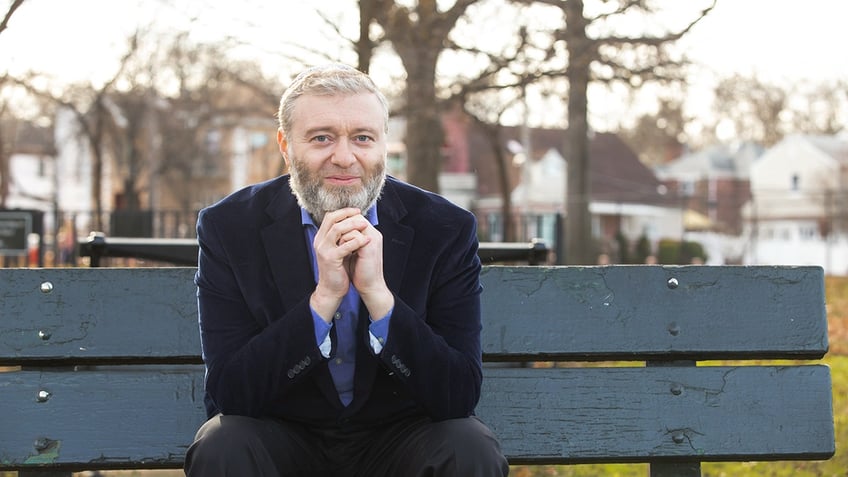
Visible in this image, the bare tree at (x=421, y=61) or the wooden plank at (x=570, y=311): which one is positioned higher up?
the bare tree at (x=421, y=61)

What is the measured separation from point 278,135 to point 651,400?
1.40m

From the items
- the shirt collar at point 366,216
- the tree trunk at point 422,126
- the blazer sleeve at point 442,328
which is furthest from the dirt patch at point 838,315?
the shirt collar at point 366,216

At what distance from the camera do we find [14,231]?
1534 centimetres

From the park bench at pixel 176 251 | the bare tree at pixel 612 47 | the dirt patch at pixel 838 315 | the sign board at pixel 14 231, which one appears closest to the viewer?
the park bench at pixel 176 251

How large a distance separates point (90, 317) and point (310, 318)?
0.87 m

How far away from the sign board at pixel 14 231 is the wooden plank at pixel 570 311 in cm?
1256

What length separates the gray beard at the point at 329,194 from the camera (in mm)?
3047

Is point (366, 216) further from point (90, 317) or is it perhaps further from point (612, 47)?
point (612, 47)

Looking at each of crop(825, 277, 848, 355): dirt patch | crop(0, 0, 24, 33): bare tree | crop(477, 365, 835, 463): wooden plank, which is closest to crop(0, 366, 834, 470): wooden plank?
crop(477, 365, 835, 463): wooden plank

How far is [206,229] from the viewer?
10.4 feet

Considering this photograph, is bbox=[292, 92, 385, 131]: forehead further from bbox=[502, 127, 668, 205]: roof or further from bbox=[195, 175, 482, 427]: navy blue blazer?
bbox=[502, 127, 668, 205]: roof

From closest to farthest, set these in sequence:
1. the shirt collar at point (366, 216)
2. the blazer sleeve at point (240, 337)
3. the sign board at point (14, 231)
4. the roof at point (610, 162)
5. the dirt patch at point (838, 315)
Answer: the blazer sleeve at point (240, 337) < the shirt collar at point (366, 216) < the dirt patch at point (838, 315) < the sign board at point (14, 231) < the roof at point (610, 162)

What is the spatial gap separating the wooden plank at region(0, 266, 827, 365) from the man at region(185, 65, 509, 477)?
1.15ft

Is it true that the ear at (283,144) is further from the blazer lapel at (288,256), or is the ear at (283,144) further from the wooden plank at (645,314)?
the wooden plank at (645,314)
